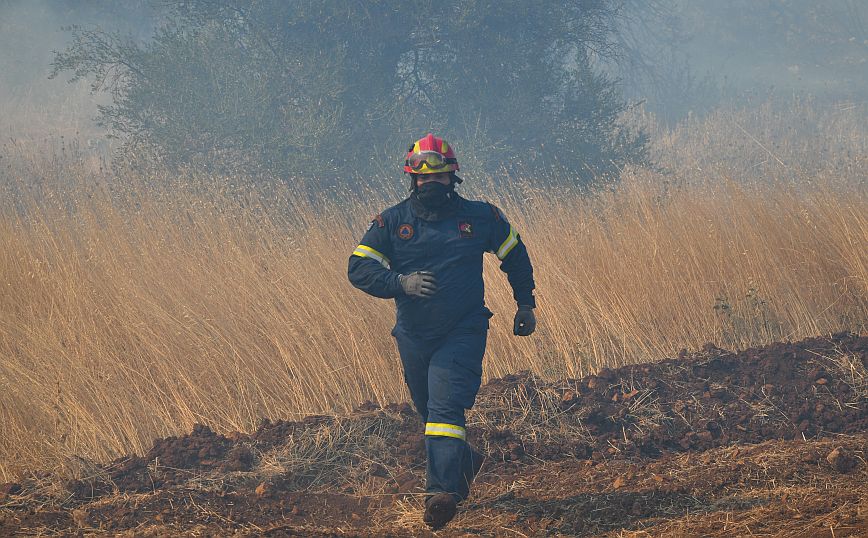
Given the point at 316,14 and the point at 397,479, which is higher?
the point at 316,14

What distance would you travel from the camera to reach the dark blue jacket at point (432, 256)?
4.30 m

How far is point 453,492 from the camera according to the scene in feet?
13.1

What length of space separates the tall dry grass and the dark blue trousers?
6.55ft

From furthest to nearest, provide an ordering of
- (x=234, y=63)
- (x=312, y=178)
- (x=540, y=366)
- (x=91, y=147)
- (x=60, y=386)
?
1. (x=91, y=147)
2. (x=234, y=63)
3. (x=312, y=178)
4. (x=540, y=366)
5. (x=60, y=386)

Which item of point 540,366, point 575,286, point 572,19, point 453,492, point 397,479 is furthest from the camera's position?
point 572,19

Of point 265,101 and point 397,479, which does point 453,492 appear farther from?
point 265,101

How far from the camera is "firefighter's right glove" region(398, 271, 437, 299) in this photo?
4.07 metres

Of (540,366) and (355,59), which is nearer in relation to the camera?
(540,366)

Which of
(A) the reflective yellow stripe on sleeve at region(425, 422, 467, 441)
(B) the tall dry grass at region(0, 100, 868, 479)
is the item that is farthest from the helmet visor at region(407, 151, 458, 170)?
(B) the tall dry grass at region(0, 100, 868, 479)

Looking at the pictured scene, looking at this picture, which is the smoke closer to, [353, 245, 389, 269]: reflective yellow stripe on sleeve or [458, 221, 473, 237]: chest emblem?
[353, 245, 389, 269]: reflective yellow stripe on sleeve

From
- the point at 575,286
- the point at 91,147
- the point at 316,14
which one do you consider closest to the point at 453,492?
the point at 575,286

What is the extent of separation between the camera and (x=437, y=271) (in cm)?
433

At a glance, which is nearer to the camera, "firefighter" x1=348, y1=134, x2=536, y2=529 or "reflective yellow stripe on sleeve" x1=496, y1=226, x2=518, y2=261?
"firefighter" x1=348, y1=134, x2=536, y2=529

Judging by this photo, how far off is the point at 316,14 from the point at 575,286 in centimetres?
935
